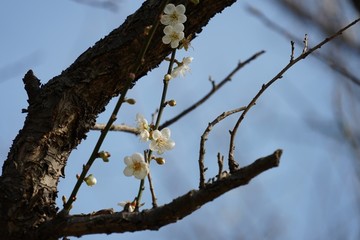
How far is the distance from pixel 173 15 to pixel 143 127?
36 centimetres

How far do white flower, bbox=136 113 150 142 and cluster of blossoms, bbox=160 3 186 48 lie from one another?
0.26 meters

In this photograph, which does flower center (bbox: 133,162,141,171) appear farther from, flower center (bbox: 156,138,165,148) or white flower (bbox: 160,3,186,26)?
white flower (bbox: 160,3,186,26)

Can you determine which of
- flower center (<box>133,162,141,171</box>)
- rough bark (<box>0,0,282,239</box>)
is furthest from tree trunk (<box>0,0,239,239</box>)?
flower center (<box>133,162,141,171</box>)

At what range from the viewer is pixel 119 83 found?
5.58ft

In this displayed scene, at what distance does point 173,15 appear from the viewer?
1657 millimetres

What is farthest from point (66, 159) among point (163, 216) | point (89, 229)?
point (163, 216)

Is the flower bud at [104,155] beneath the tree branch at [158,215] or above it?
above

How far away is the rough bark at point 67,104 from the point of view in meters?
1.50

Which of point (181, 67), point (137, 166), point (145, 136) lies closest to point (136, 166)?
point (137, 166)

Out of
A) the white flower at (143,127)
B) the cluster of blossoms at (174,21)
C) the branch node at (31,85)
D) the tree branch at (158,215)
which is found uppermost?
the cluster of blossoms at (174,21)

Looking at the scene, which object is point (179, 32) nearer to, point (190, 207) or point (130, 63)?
point (130, 63)

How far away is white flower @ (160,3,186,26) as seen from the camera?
1.64m

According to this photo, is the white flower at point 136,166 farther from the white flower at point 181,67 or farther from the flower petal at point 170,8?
the flower petal at point 170,8

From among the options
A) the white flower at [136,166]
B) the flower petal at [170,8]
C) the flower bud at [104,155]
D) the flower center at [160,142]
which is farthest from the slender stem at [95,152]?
the flower petal at [170,8]
